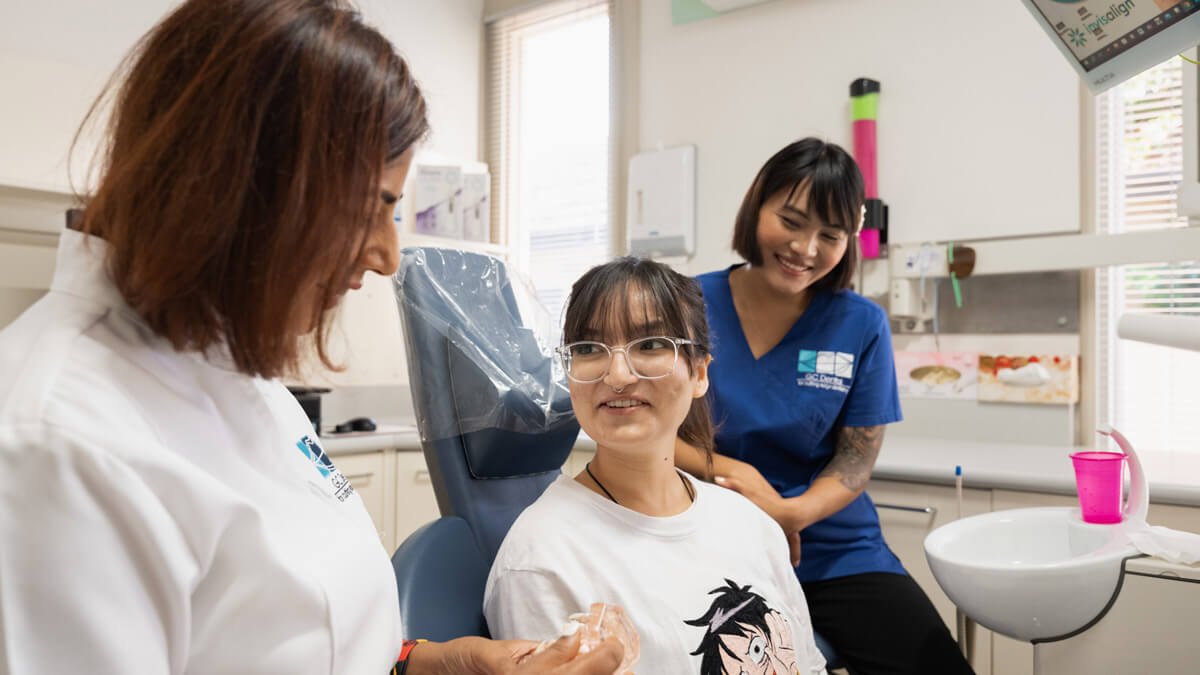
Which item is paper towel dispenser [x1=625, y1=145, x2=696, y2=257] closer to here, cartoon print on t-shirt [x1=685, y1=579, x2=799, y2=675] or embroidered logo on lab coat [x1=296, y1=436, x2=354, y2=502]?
cartoon print on t-shirt [x1=685, y1=579, x2=799, y2=675]

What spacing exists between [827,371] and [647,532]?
2.15 ft

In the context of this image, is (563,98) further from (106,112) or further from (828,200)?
(106,112)

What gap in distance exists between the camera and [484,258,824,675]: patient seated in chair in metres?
1.03

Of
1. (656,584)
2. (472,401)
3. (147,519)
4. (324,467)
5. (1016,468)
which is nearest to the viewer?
(147,519)

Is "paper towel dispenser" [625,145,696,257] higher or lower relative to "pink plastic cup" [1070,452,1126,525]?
higher

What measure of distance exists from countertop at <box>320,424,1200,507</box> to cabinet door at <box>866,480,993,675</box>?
0.03 meters

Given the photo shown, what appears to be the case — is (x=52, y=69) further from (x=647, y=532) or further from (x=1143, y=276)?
(x=1143, y=276)

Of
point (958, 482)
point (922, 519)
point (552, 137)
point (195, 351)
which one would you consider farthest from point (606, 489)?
point (552, 137)

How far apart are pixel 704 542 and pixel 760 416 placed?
48cm

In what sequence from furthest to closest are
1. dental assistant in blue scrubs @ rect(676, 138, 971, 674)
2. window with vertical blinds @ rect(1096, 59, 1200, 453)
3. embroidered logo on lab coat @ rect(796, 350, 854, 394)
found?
window with vertical blinds @ rect(1096, 59, 1200, 453), embroidered logo on lab coat @ rect(796, 350, 854, 394), dental assistant in blue scrubs @ rect(676, 138, 971, 674)

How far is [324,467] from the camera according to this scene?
773 mm

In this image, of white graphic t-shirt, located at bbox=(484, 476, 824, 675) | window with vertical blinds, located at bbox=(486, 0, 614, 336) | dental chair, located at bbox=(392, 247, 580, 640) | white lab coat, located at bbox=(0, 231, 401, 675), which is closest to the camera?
white lab coat, located at bbox=(0, 231, 401, 675)

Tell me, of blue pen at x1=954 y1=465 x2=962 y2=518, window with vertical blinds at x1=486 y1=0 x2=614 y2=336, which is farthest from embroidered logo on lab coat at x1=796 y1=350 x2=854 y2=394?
window with vertical blinds at x1=486 y1=0 x2=614 y2=336

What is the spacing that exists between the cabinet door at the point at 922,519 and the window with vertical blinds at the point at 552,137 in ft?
5.80
